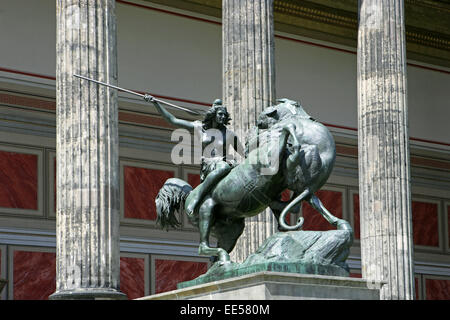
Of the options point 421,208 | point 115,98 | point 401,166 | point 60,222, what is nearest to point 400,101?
point 401,166

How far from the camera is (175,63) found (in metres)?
23.2

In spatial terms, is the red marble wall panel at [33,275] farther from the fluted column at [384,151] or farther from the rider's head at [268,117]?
the rider's head at [268,117]

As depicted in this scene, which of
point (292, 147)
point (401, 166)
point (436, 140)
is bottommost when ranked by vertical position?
point (292, 147)

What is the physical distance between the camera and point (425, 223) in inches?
1057

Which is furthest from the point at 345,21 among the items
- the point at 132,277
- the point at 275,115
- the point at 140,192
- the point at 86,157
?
the point at 275,115

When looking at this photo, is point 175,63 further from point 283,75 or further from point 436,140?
point 436,140

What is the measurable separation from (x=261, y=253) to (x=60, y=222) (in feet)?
21.9

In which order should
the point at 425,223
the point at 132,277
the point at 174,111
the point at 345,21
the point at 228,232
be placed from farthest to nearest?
the point at 425,223
the point at 345,21
the point at 174,111
the point at 132,277
the point at 228,232

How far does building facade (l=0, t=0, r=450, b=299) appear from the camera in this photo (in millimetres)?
20672

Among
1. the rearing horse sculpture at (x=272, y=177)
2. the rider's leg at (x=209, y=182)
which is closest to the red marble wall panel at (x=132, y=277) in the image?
the rearing horse sculpture at (x=272, y=177)

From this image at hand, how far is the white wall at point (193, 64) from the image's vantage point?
2103cm

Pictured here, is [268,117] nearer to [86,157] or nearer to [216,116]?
[216,116]

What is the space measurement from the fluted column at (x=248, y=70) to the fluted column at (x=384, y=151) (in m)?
2.19

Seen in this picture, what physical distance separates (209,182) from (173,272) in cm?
1222
